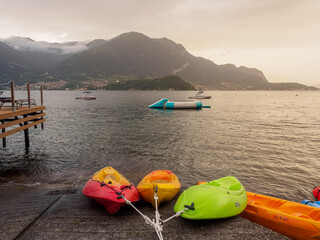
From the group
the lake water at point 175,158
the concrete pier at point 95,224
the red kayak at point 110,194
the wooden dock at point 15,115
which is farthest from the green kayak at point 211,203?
the wooden dock at point 15,115

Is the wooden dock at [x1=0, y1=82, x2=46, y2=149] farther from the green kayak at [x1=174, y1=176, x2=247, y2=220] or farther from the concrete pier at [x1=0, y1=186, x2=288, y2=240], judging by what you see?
the green kayak at [x1=174, y1=176, x2=247, y2=220]

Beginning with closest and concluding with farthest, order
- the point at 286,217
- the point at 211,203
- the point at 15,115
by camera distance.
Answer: the point at 286,217
the point at 211,203
the point at 15,115

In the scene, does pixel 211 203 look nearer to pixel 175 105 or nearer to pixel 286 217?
pixel 286 217

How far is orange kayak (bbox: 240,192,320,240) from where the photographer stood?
6.00 m

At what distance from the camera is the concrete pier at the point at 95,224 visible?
6066mm

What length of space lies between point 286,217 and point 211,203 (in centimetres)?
224

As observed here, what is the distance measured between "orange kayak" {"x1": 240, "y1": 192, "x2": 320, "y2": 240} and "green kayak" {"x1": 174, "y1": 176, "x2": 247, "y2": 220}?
0.46m

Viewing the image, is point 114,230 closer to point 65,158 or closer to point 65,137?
point 65,158

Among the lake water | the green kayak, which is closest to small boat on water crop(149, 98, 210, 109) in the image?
the lake water

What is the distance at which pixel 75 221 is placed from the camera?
6.74 m

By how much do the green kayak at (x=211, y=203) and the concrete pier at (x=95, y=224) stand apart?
1.26 feet

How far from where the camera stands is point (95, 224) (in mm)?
6590

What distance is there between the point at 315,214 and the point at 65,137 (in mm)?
22668

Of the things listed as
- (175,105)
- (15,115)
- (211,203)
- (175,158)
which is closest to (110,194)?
(211,203)
